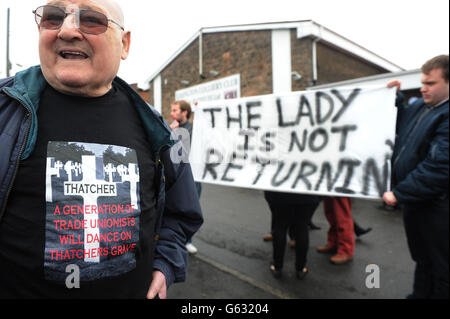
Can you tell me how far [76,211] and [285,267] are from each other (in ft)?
10.1

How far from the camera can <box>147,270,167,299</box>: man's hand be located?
49.7 inches

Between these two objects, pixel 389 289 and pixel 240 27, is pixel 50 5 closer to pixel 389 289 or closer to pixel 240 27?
pixel 389 289

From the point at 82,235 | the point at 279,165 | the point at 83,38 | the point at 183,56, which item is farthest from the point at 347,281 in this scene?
the point at 183,56

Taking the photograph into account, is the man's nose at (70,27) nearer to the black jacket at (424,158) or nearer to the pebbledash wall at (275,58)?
the black jacket at (424,158)

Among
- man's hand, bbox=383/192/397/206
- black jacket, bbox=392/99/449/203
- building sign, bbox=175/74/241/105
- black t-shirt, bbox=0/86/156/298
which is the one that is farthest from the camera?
building sign, bbox=175/74/241/105

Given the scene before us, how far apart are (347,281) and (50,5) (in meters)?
3.52

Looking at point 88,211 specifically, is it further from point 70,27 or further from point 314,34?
point 314,34

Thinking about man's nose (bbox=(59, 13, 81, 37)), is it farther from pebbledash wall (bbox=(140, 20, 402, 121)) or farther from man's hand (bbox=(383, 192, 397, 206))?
pebbledash wall (bbox=(140, 20, 402, 121))

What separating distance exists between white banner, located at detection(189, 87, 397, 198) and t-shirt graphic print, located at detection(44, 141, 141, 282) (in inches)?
90.7

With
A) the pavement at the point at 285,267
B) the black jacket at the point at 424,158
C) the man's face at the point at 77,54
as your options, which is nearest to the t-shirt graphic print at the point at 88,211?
the man's face at the point at 77,54

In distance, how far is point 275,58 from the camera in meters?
12.1

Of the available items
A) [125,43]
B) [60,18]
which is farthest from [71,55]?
[125,43]

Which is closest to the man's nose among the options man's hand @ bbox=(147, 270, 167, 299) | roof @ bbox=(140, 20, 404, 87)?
man's hand @ bbox=(147, 270, 167, 299)

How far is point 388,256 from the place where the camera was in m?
3.92
